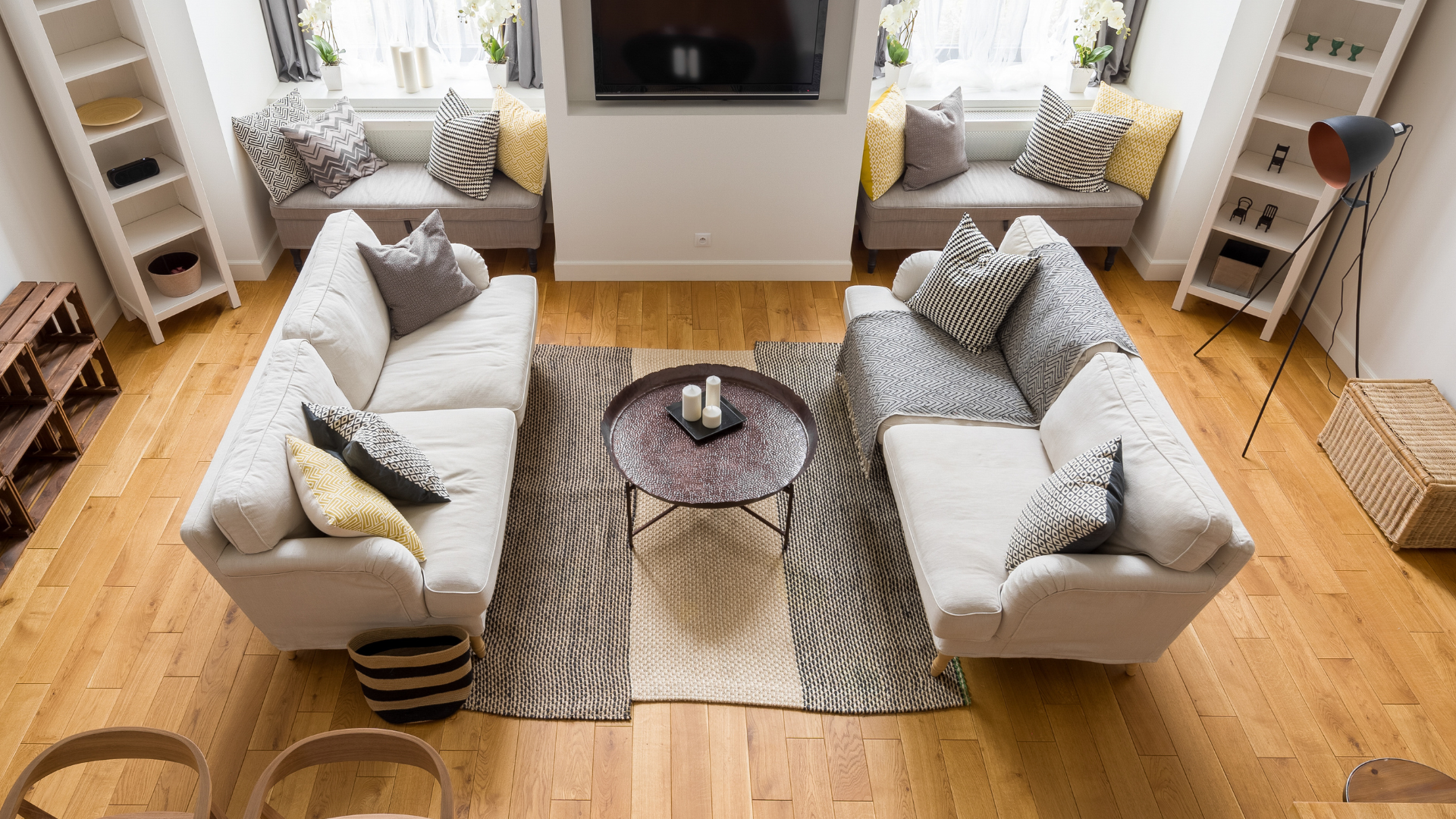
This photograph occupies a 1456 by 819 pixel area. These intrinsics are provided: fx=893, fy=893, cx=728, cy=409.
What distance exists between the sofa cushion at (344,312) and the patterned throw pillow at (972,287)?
213cm

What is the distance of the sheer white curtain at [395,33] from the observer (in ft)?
15.5

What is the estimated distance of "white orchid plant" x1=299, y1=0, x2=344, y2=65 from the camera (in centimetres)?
443

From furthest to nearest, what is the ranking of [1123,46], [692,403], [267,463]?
1. [1123,46]
2. [692,403]
3. [267,463]

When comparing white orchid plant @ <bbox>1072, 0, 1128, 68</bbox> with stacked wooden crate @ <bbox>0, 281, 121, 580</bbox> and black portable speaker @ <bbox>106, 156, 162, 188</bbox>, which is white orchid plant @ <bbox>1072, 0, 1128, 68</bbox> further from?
stacked wooden crate @ <bbox>0, 281, 121, 580</bbox>

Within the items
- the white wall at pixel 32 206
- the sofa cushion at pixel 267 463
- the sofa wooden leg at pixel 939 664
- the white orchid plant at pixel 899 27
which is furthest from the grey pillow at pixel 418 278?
the white orchid plant at pixel 899 27

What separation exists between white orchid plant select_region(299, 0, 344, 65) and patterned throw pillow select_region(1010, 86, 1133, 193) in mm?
3619

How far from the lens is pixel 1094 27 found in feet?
15.3

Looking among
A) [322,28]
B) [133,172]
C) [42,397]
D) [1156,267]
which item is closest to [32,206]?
[133,172]

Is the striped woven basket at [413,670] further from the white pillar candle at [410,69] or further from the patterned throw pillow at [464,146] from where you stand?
the white pillar candle at [410,69]

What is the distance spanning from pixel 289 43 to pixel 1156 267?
15.5 ft

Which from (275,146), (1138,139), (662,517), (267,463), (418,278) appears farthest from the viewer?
(1138,139)

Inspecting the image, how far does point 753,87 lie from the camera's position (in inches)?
165

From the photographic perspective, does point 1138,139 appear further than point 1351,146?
Yes

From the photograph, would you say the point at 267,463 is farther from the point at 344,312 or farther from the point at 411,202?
the point at 411,202
